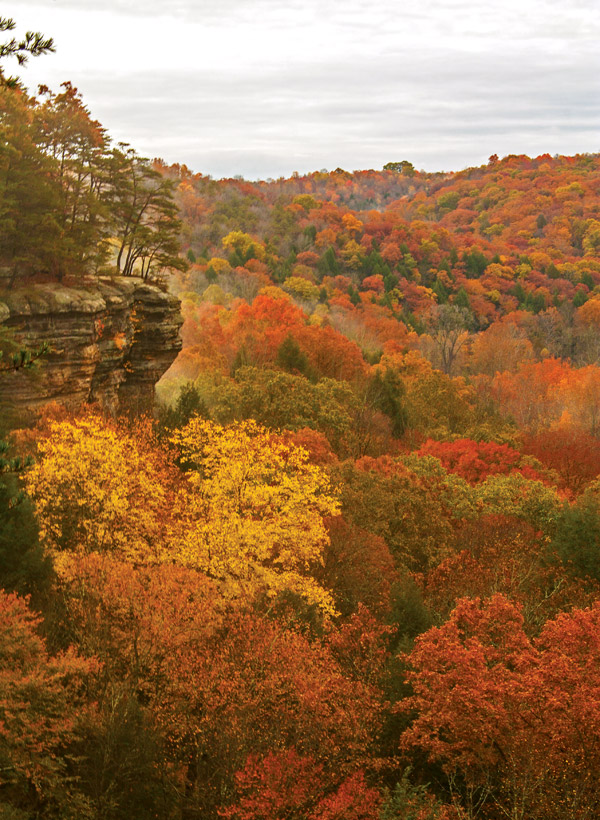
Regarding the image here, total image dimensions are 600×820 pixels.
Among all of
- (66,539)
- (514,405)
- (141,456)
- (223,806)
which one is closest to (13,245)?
(141,456)

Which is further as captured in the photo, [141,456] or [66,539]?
[141,456]

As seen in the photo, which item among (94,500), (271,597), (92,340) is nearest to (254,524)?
(271,597)

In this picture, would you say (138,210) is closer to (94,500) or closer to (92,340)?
(92,340)

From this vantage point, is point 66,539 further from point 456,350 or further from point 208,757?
point 456,350

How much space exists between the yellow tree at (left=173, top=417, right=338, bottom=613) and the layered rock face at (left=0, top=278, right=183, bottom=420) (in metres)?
8.04

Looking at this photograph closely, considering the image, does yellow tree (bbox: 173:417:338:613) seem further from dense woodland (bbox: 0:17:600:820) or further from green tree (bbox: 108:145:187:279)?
green tree (bbox: 108:145:187:279)

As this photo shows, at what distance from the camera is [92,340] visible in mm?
34906

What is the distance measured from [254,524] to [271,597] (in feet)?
8.17

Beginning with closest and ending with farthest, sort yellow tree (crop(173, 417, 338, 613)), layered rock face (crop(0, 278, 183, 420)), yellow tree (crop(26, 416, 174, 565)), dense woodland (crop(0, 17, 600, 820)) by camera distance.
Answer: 1. dense woodland (crop(0, 17, 600, 820))
2. yellow tree (crop(173, 417, 338, 613))
3. yellow tree (crop(26, 416, 174, 565))
4. layered rock face (crop(0, 278, 183, 420))

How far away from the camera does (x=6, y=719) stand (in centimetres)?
1559

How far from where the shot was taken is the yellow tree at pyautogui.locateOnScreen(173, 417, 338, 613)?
968 inches

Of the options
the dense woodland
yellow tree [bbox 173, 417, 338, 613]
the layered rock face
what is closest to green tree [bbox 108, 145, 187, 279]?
the dense woodland

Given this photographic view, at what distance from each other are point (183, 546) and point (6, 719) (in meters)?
9.91

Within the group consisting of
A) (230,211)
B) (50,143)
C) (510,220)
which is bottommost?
(50,143)
